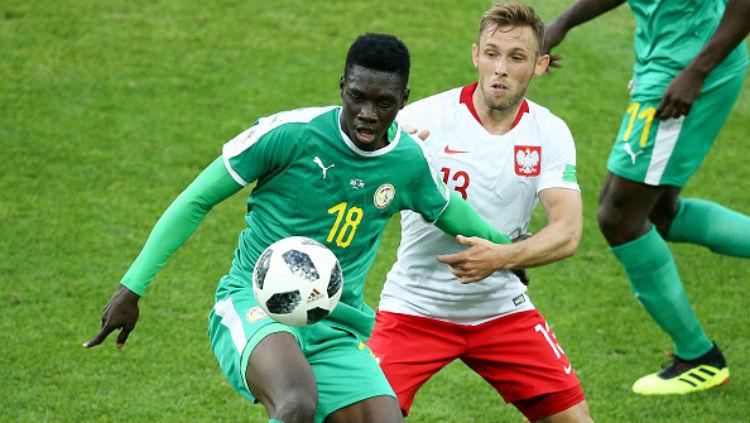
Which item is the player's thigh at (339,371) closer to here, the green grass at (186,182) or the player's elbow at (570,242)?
the player's elbow at (570,242)

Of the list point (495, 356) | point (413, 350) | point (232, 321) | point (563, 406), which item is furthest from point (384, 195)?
point (563, 406)

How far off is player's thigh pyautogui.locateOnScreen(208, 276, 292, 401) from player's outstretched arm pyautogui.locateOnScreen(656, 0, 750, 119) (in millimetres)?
2875

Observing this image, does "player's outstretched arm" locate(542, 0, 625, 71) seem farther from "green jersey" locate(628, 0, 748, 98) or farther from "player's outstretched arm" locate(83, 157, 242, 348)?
"player's outstretched arm" locate(83, 157, 242, 348)

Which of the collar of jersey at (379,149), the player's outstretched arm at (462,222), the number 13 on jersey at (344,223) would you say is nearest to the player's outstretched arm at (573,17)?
the player's outstretched arm at (462,222)

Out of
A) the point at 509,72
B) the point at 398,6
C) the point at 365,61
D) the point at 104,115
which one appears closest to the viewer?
the point at 365,61

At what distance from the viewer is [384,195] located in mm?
5102

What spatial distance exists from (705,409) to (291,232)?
3.09 metres

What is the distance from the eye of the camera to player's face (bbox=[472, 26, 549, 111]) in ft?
18.2

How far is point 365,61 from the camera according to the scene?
192 inches

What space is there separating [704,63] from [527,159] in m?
1.67

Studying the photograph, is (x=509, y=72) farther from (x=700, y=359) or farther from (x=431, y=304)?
(x=700, y=359)

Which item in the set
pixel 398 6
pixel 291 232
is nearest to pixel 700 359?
pixel 291 232

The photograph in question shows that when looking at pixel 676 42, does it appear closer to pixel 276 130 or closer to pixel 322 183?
pixel 322 183

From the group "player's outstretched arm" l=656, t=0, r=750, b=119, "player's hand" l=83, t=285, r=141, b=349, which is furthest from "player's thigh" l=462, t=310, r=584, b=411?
"player's outstretched arm" l=656, t=0, r=750, b=119
